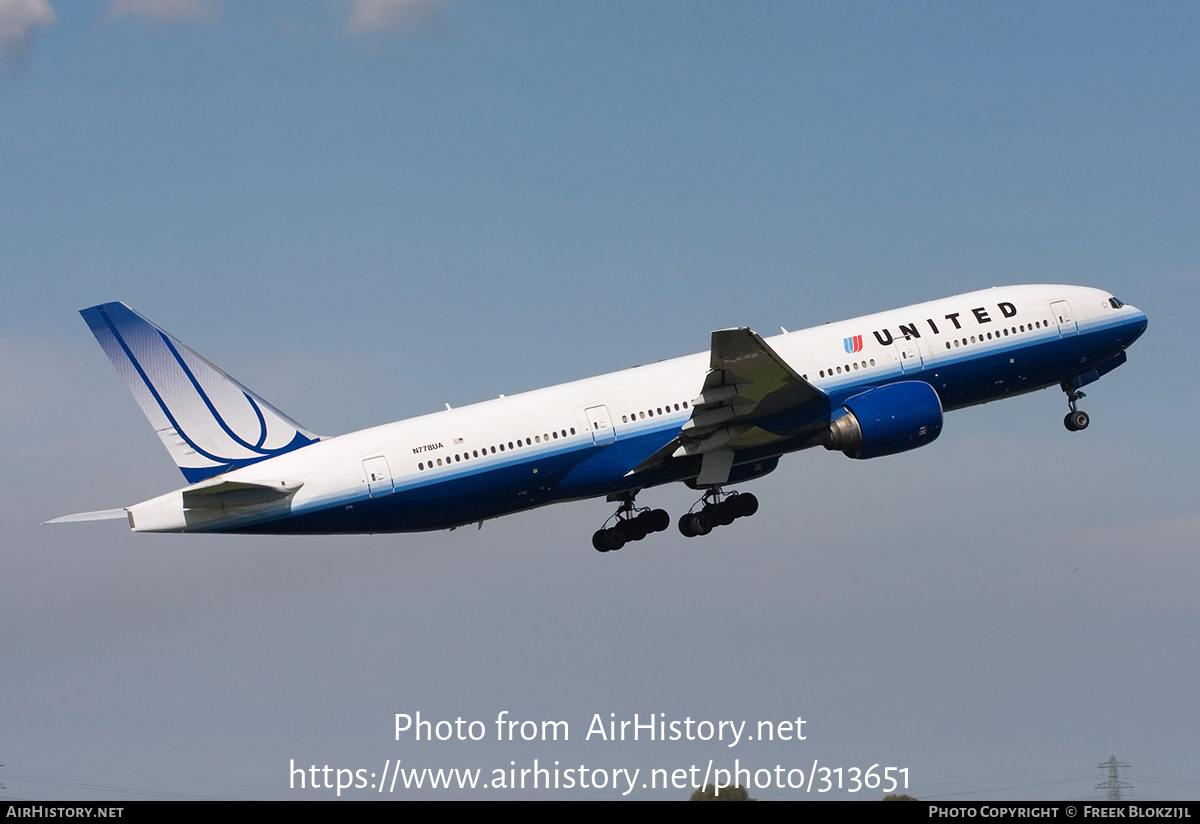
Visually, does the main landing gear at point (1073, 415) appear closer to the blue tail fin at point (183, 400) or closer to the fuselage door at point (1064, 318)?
the fuselage door at point (1064, 318)

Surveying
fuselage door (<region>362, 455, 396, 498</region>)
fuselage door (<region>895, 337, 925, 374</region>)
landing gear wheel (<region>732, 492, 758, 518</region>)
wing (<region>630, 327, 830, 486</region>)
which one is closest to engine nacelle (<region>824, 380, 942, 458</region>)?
wing (<region>630, 327, 830, 486</region>)

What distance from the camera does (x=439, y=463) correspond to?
52.6 m

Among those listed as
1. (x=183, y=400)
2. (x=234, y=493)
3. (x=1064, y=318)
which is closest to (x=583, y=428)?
(x=234, y=493)

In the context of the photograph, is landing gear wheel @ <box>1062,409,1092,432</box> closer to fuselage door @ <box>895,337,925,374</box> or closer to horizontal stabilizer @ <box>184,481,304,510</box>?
fuselage door @ <box>895,337,925,374</box>

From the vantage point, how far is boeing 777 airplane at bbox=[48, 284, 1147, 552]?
51906 millimetres

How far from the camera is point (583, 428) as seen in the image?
179 feet

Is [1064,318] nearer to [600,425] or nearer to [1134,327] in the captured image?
[1134,327]

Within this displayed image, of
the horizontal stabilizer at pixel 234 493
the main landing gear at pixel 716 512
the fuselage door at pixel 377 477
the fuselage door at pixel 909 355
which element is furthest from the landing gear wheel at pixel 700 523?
the horizontal stabilizer at pixel 234 493

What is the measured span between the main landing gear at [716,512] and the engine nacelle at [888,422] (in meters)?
4.76

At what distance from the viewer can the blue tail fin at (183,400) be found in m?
53.2
